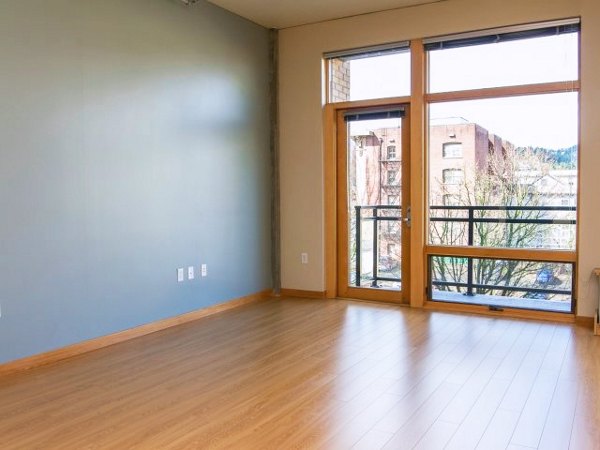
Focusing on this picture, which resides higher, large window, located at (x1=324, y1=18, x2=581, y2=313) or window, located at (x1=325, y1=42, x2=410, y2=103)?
window, located at (x1=325, y1=42, x2=410, y2=103)

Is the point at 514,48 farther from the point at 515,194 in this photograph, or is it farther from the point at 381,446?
the point at 381,446

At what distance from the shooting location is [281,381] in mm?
3297

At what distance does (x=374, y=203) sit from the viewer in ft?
18.7

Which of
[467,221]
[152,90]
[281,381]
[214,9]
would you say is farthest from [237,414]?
[214,9]

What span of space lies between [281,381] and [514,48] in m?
3.63

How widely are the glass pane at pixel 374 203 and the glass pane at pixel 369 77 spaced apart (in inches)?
11.6

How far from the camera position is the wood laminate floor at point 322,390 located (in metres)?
2.54

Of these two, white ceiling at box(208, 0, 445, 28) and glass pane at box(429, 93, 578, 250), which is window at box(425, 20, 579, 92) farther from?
white ceiling at box(208, 0, 445, 28)

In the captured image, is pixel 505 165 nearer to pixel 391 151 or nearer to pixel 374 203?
pixel 391 151

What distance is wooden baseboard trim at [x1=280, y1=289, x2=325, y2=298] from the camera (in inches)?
233

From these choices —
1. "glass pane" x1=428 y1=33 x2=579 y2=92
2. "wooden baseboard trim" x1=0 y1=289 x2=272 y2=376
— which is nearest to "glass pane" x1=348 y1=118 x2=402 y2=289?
"glass pane" x1=428 y1=33 x2=579 y2=92

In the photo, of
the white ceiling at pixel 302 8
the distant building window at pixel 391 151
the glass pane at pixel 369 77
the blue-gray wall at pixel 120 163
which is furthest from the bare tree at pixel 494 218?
the blue-gray wall at pixel 120 163

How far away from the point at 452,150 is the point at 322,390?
9.91ft

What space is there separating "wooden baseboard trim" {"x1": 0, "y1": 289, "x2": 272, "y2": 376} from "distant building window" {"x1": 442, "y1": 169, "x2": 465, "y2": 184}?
7.67ft
